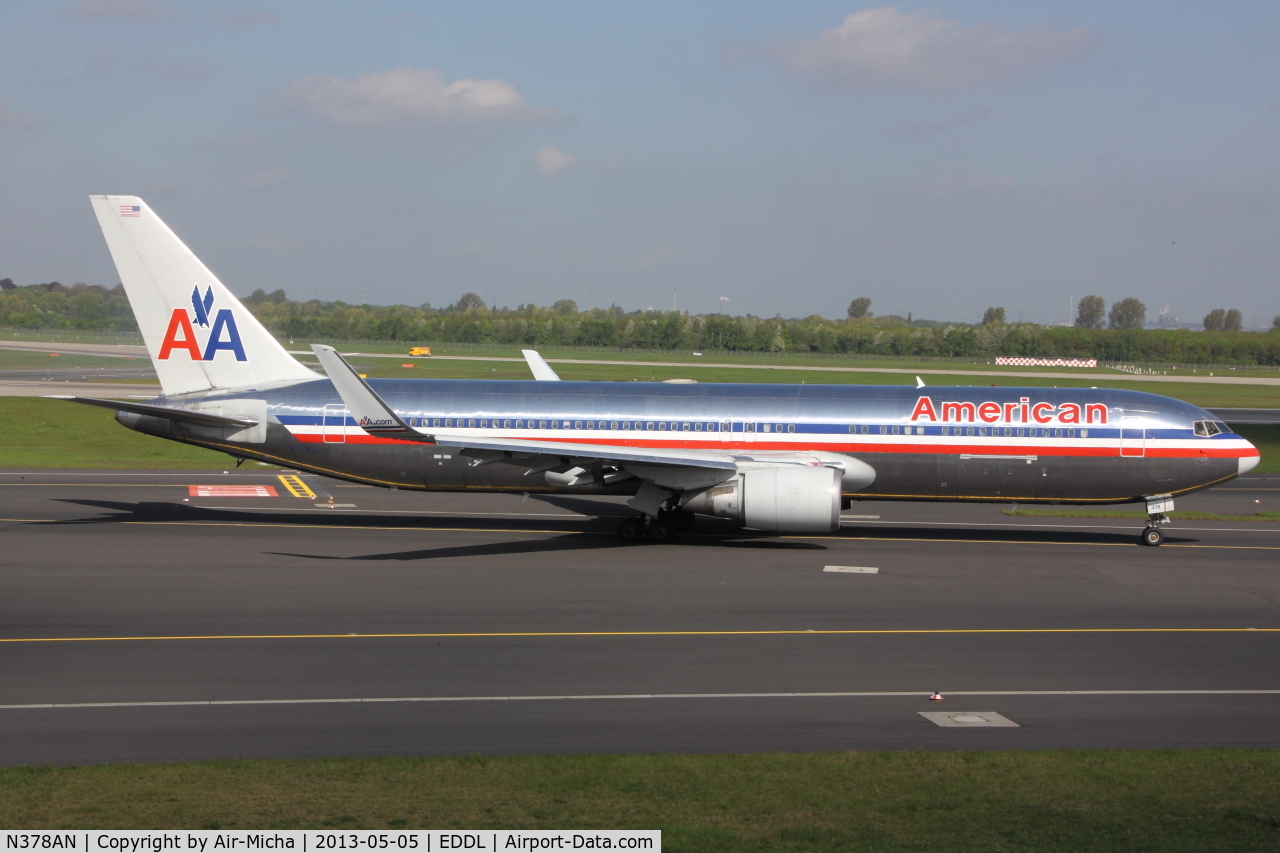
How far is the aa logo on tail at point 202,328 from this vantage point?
31.6 meters

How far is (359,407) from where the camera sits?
26.6 metres

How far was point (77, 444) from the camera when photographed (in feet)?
167

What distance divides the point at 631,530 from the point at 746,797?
60.6 feet

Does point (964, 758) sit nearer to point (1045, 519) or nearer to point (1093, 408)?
point (1093, 408)

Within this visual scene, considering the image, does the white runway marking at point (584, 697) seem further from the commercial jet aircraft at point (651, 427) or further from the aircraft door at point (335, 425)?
the aircraft door at point (335, 425)

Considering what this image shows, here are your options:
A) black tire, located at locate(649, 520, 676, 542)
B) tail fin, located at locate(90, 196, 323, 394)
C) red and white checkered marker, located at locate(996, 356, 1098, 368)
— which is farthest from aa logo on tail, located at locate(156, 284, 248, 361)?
red and white checkered marker, located at locate(996, 356, 1098, 368)

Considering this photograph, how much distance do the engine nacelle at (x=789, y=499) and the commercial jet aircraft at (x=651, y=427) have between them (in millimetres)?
1656

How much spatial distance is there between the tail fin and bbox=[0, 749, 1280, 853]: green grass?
2130 centimetres

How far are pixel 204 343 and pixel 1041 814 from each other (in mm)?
27612

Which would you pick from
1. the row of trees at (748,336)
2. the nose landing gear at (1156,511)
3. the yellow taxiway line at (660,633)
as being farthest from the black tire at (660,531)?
the row of trees at (748,336)

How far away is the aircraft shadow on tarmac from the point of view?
29911 mm

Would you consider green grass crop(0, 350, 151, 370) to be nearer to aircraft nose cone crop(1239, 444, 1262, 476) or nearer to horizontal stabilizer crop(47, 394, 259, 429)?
horizontal stabilizer crop(47, 394, 259, 429)

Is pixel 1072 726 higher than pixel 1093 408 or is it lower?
lower

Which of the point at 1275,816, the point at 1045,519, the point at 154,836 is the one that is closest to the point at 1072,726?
the point at 1275,816
